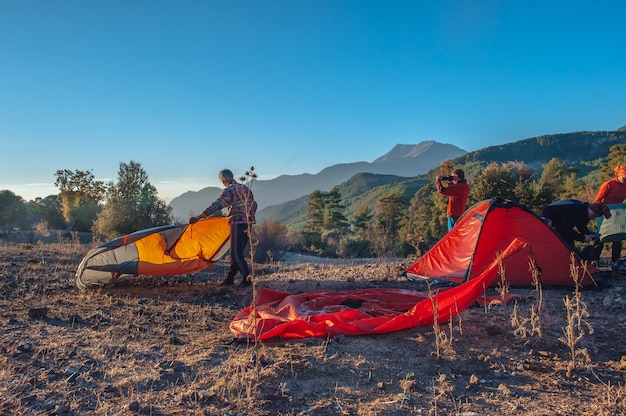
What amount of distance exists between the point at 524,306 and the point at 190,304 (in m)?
4.30

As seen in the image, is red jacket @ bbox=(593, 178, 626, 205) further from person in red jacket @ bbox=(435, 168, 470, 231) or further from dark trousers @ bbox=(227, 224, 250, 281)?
dark trousers @ bbox=(227, 224, 250, 281)

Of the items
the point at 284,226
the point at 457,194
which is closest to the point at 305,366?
the point at 457,194

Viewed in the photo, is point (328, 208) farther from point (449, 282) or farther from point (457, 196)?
point (449, 282)

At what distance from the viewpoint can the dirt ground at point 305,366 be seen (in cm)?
272

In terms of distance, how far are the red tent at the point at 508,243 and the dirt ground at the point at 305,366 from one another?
570 millimetres

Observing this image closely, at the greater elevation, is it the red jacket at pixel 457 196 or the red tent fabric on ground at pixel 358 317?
the red jacket at pixel 457 196

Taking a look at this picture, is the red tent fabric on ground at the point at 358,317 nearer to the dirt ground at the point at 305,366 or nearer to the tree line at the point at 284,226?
the dirt ground at the point at 305,366

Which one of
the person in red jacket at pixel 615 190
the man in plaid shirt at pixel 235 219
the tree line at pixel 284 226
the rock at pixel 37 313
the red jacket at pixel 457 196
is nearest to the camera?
the rock at pixel 37 313

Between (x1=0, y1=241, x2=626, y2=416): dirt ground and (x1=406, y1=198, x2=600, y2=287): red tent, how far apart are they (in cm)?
57

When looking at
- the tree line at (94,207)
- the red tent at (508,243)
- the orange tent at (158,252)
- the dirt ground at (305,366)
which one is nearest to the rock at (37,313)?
the dirt ground at (305,366)

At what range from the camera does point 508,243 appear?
5930 millimetres

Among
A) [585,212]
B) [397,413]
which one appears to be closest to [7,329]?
[397,413]

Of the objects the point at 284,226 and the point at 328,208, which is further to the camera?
the point at 328,208

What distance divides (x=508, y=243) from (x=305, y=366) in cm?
400
